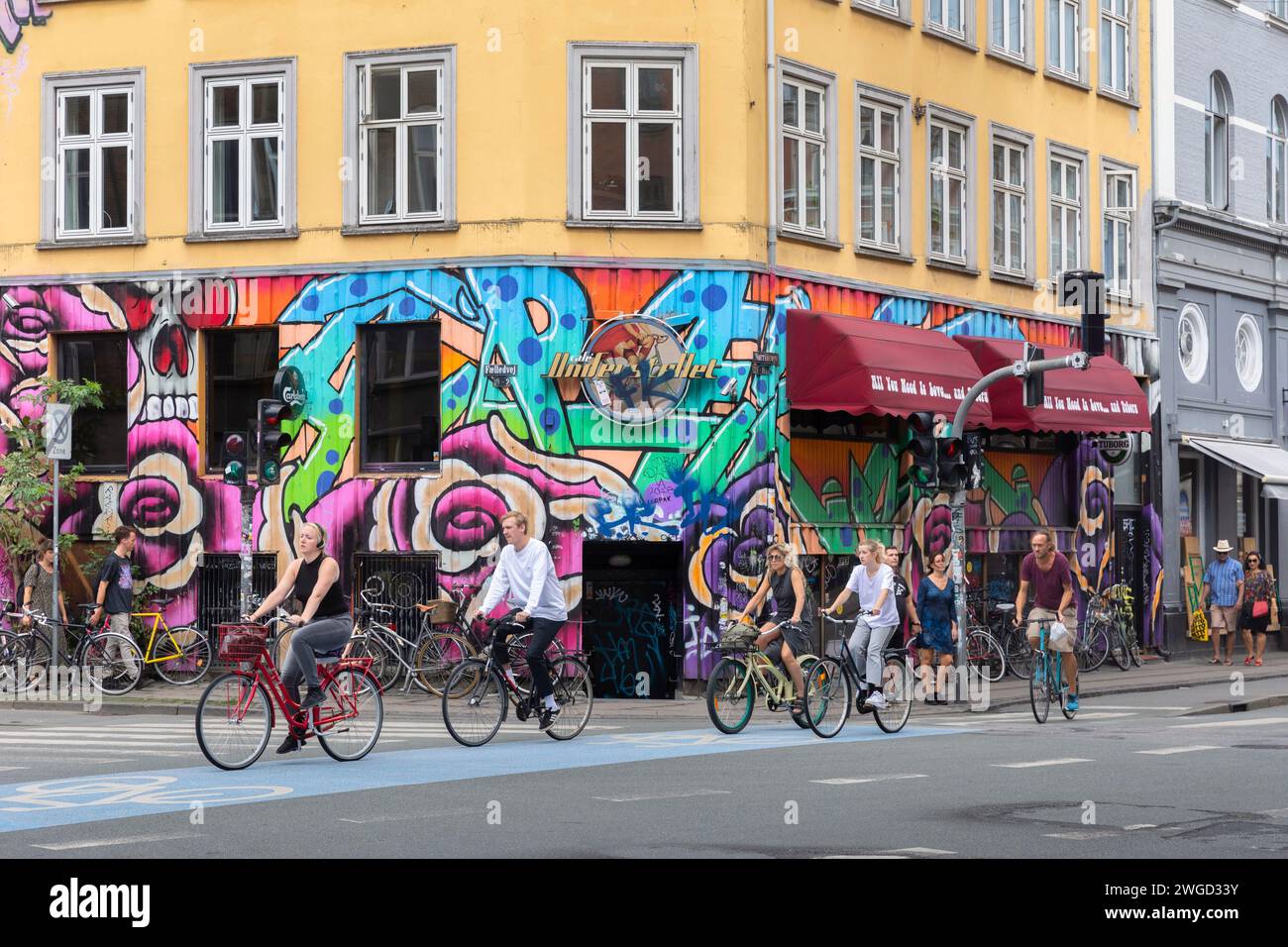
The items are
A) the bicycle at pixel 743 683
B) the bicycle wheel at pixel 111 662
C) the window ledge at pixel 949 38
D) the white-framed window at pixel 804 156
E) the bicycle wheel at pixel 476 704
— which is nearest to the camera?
the bicycle wheel at pixel 476 704

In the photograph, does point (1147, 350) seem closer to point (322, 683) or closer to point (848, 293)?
point (848, 293)

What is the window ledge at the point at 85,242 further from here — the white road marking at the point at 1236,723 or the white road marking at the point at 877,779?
the white road marking at the point at 877,779

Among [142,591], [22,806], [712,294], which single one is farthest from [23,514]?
[22,806]

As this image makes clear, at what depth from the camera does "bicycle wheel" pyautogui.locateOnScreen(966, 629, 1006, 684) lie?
26.2m

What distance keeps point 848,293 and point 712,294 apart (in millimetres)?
2681

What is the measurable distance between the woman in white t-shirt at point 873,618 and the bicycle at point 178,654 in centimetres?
923

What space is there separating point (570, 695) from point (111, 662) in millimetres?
8264

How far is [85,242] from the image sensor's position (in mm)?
25312

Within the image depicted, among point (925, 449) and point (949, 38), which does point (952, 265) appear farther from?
point (925, 449)

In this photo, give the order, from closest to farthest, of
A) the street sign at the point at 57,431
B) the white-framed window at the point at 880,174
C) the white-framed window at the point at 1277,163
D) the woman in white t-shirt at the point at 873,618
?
the woman in white t-shirt at the point at 873,618 → the street sign at the point at 57,431 → the white-framed window at the point at 880,174 → the white-framed window at the point at 1277,163

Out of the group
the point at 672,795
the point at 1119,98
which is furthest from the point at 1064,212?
the point at 672,795

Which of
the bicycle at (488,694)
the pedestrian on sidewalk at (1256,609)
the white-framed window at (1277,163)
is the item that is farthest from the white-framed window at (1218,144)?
the bicycle at (488,694)

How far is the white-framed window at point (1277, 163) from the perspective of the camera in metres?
35.9

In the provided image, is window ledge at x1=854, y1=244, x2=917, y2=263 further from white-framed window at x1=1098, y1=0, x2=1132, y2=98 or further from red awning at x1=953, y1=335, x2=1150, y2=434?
white-framed window at x1=1098, y1=0, x2=1132, y2=98
